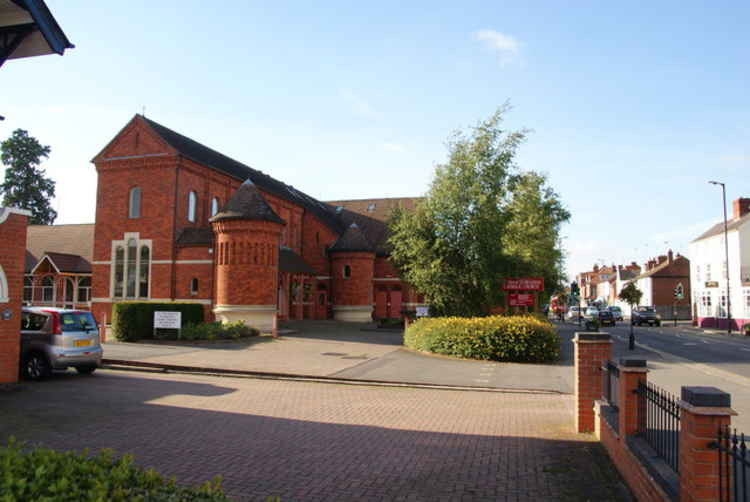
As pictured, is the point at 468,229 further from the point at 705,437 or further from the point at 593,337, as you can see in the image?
the point at 705,437

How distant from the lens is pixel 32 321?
13.2m

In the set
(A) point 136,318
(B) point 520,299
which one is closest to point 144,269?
(A) point 136,318

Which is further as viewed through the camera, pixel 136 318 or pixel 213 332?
pixel 213 332

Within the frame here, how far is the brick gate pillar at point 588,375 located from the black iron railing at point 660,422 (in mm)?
2404

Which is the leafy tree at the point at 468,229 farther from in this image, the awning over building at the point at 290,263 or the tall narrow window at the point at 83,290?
the tall narrow window at the point at 83,290

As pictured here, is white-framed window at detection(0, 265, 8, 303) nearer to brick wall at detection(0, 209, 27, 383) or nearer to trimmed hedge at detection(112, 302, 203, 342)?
brick wall at detection(0, 209, 27, 383)

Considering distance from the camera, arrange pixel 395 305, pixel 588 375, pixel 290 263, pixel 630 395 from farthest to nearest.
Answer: pixel 395 305, pixel 290 263, pixel 588 375, pixel 630 395

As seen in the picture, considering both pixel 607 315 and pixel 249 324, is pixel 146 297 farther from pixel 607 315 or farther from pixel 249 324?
pixel 607 315

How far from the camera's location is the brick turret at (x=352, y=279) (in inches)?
1673

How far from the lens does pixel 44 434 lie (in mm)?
8039

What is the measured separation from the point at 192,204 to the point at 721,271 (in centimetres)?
4290

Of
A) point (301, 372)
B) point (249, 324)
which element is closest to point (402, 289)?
point (249, 324)

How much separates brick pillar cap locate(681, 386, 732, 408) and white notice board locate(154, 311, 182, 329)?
22577 mm

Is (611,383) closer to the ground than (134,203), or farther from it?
closer to the ground
